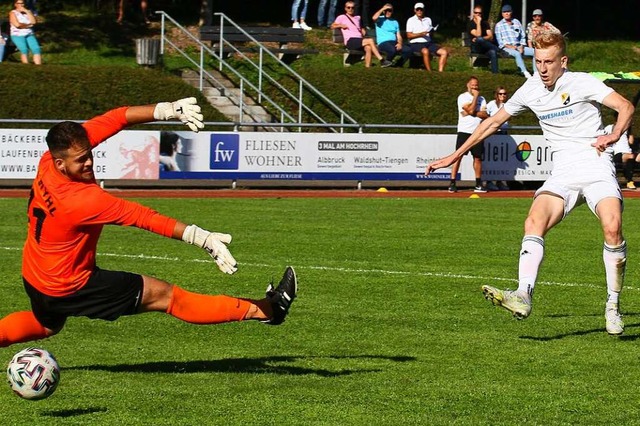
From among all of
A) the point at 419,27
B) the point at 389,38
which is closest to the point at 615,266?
the point at 389,38

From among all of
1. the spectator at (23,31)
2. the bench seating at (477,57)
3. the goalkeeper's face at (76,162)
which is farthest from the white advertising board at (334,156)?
the goalkeeper's face at (76,162)

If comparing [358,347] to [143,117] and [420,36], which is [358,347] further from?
[420,36]

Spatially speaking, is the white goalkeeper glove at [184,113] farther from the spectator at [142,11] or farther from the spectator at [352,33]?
the spectator at [142,11]

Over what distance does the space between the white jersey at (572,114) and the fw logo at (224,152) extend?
1548cm

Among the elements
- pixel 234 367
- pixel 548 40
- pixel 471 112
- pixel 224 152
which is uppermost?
pixel 548 40

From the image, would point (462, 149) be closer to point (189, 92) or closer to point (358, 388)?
point (358, 388)

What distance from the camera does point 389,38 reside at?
31.7m

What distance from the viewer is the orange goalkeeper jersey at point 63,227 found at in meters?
7.02

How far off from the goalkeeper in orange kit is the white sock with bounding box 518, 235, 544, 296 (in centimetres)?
210

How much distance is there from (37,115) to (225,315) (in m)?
19.9

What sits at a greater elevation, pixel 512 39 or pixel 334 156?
pixel 512 39

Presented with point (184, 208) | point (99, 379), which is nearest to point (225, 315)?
point (99, 379)

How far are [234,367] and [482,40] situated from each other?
26076mm

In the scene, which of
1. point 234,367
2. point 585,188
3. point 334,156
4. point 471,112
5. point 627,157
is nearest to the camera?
point 234,367
